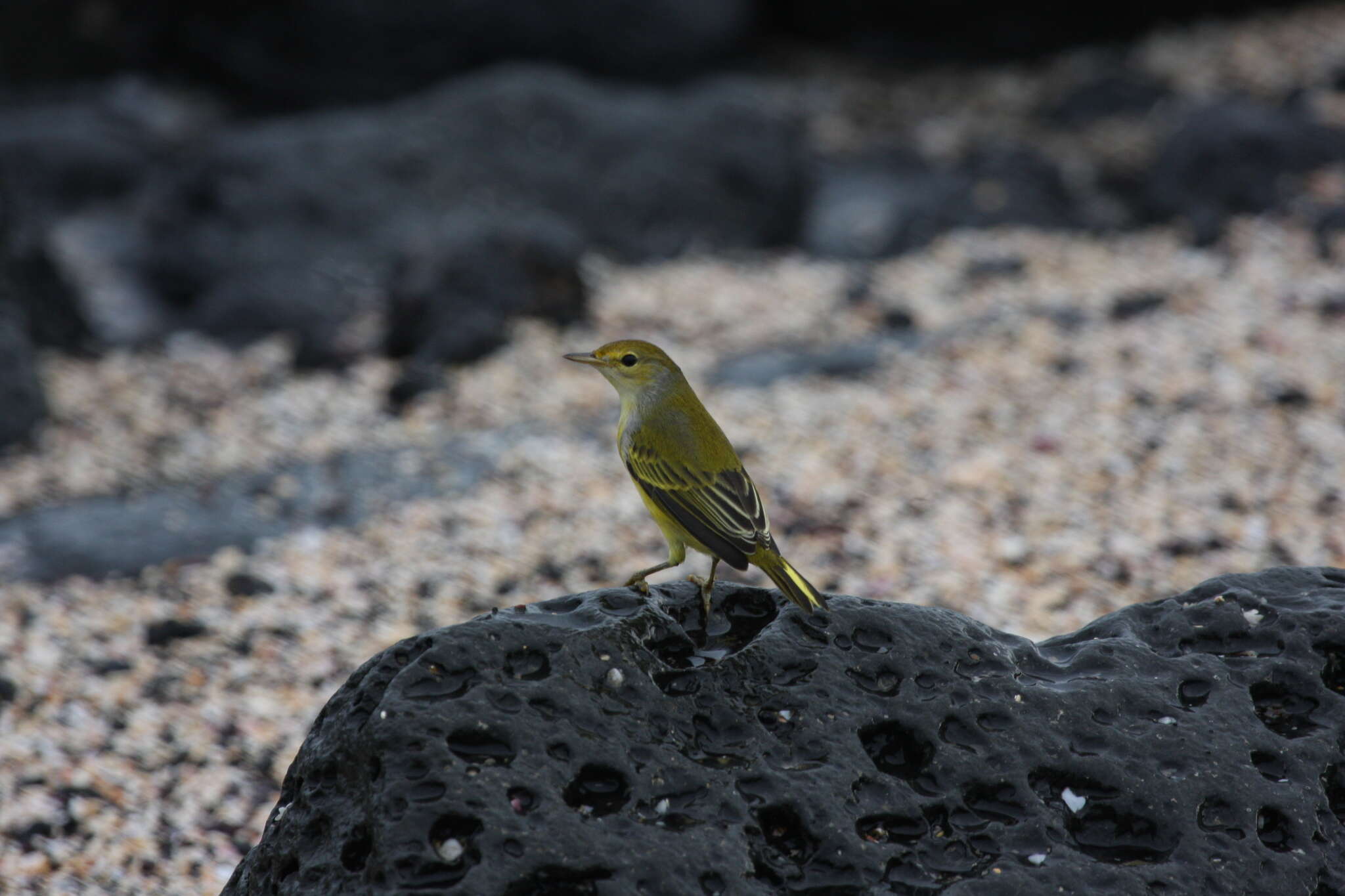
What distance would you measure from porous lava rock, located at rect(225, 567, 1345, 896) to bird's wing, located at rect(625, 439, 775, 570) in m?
0.20

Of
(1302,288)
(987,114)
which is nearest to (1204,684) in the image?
(1302,288)

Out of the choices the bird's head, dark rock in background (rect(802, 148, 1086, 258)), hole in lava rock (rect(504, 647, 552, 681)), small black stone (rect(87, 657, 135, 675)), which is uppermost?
dark rock in background (rect(802, 148, 1086, 258))

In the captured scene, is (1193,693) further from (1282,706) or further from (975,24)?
(975,24)

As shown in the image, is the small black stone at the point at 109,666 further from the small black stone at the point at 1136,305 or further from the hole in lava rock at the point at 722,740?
the small black stone at the point at 1136,305

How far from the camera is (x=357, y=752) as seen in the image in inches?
100

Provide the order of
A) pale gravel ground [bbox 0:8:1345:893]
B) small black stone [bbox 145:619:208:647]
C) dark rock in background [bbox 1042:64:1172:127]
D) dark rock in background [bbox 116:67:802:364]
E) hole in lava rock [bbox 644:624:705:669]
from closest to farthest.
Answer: hole in lava rock [bbox 644:624:705:669] < pale gravel ground [bbox 0:8:1345:893] < small black stone [bbox 145:619:208:647] < dark rock in background [bbox 116:67:802:364] < dark rock in background [bbox 1042:64:1172:127]

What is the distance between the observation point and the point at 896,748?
8.89 ft

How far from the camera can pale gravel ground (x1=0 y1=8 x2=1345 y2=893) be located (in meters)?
4.20

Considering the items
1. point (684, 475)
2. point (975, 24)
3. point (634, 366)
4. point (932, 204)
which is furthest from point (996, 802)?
point (975, 24)

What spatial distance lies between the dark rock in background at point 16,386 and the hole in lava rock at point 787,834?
16.6 ft

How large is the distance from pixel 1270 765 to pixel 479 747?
1.56 metres

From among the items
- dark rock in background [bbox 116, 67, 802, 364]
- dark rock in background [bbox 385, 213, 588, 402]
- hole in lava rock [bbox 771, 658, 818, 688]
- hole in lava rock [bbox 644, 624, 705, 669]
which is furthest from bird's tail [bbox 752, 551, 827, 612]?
dark rock in background [bbox 116, 67, 802, 364]

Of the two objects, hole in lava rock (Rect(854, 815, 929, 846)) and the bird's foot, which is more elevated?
the bird's foot

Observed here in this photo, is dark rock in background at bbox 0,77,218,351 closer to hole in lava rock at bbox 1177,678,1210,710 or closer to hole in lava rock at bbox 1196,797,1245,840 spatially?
hole in lava rock at bbox 1177,678,1210,710
